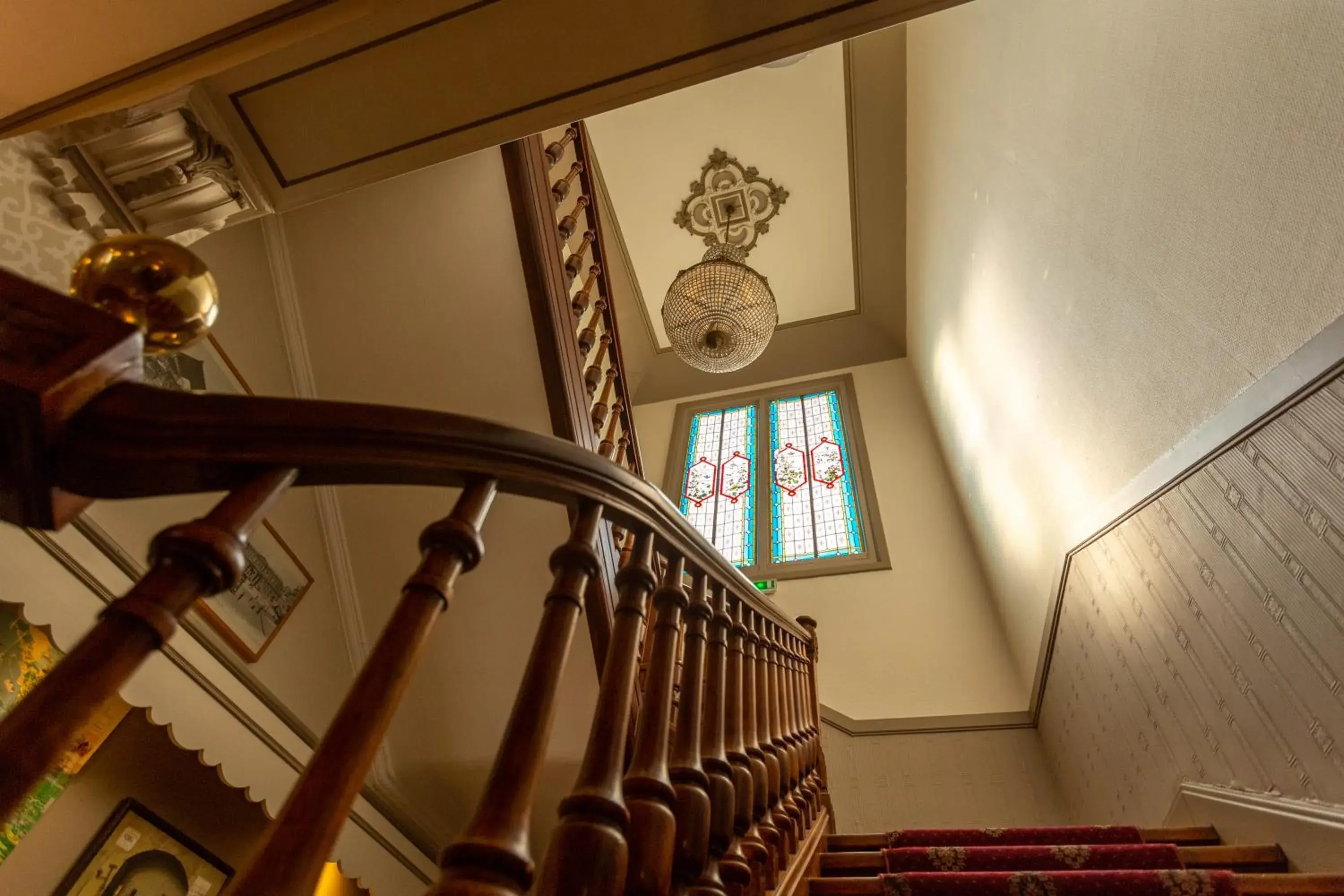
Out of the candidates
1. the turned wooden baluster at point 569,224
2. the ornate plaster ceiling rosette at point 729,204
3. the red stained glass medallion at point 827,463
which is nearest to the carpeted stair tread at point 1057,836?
the turned wooden baluster at point 569,224

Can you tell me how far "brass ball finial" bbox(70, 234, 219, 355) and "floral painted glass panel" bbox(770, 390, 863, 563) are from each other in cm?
495

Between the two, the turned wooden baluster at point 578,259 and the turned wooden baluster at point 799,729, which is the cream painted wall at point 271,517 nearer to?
the turned wooden baluster at point 578,259

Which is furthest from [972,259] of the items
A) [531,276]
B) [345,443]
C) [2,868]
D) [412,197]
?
[2,868]

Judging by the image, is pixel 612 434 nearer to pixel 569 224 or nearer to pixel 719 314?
pixel 569 224

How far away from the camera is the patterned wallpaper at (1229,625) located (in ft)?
4.87

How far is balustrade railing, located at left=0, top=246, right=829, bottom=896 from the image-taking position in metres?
0.51

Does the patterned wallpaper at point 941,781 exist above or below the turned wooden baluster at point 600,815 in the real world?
above

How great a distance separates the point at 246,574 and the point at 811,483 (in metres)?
4.50

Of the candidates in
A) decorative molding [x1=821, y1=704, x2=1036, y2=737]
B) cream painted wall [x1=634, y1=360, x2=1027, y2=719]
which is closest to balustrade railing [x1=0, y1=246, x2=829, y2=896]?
decorative molding [x1=821, y1=704, x2=1036, y2=737]

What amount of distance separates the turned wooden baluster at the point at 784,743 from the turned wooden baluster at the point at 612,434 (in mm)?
1098

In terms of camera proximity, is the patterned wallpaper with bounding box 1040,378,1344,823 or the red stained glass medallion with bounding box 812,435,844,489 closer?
the patterned wallpaper with bounding box 1040,378,1344,823

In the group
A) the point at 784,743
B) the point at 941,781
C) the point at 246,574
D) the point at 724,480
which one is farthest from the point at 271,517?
the point at 724,480

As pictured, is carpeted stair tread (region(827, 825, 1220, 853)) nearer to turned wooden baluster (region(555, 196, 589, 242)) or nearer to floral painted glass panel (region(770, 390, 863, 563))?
turned wooden baluster (region(555, 196, 589, 242))

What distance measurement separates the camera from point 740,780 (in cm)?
117
